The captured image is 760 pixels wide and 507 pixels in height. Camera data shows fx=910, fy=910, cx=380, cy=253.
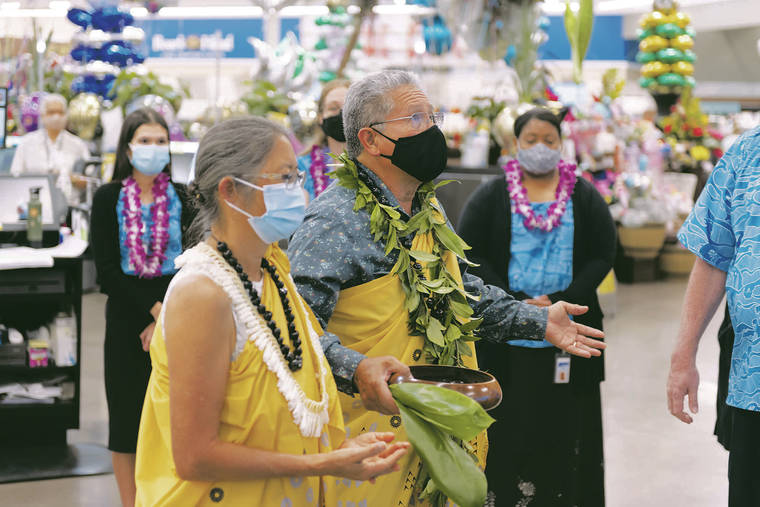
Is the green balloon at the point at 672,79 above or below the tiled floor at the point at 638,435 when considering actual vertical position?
above

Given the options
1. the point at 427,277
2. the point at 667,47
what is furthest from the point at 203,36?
the point at 427,277

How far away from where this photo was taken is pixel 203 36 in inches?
776

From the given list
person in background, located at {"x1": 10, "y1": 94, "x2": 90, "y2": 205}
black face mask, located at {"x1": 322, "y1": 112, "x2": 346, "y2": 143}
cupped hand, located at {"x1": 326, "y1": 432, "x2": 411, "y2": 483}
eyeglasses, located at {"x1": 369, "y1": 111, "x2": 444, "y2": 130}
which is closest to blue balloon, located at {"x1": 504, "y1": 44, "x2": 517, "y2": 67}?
person in background, located at {"x1": 10, "y1": 94, "x2": 90, "y2": 205}

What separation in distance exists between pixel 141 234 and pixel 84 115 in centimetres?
588

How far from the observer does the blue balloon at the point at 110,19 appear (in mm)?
9453

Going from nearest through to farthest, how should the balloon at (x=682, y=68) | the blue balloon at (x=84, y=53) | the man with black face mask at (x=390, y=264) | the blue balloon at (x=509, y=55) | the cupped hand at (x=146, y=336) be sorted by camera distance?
the man with black face mask at (x=390, y=264) → the cupped hand at (x=146, y=336) → the blue balloon at (x=509, y=55) → the blue balloon at (x=84, y=53) → the balloon at (x=682, y=68)

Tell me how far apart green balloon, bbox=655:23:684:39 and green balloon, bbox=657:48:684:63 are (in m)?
0.18

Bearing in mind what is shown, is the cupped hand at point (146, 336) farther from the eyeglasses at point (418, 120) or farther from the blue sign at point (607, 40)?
the blue sign at point (607, 40)

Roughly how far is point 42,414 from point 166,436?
11.1 ft

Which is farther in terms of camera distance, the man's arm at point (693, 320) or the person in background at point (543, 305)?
the person in background at point (543, 305)

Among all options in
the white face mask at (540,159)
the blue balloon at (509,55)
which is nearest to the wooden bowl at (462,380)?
the white face mask at (540,159)

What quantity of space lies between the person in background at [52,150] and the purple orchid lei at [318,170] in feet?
13.1

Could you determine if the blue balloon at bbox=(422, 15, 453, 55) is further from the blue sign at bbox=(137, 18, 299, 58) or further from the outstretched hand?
the outstretched hand

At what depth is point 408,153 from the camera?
2162 millimetres
